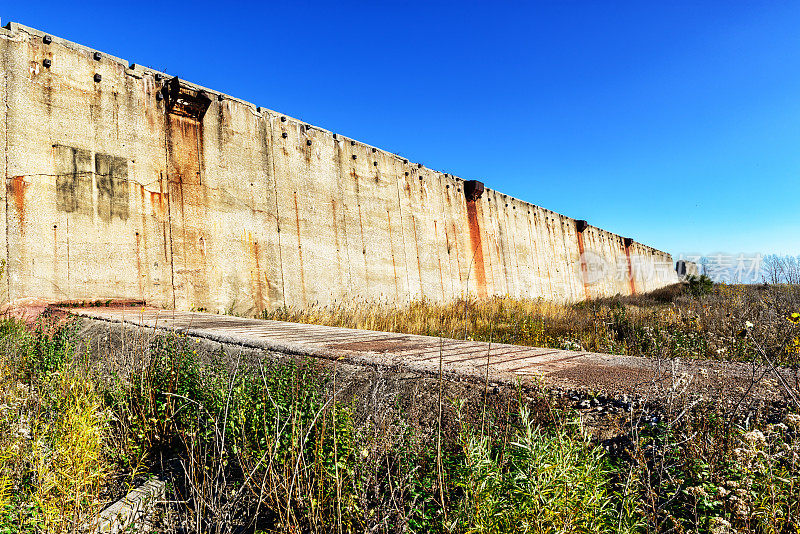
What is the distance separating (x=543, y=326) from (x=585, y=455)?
5.34 metres

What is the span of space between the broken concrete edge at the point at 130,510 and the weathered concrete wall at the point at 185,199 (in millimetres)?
4632

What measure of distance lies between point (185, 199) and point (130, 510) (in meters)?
5.79

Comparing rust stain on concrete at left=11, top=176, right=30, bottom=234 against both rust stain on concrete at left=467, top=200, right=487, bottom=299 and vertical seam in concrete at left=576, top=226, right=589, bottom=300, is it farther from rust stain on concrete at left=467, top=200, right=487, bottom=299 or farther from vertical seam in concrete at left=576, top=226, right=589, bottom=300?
vertical seam in concrete at left=576, top=226, right=589, bottom=300

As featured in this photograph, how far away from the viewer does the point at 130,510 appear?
181 centimetres

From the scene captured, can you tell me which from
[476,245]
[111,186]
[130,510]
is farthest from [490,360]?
[476,245]

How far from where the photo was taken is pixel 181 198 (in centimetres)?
683

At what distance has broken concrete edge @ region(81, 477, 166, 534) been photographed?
1.70 m

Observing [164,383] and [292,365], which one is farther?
[164,383]

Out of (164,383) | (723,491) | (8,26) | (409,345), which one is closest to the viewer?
(723,491)

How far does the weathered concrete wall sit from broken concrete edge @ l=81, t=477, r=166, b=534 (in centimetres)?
463

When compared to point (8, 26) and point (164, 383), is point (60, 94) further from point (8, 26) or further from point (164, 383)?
point (164, 383)

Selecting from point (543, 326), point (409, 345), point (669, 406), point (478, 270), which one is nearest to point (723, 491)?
point (669, 406)

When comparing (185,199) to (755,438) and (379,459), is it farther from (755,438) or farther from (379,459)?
(755,438)

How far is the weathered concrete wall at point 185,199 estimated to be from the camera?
561cm
